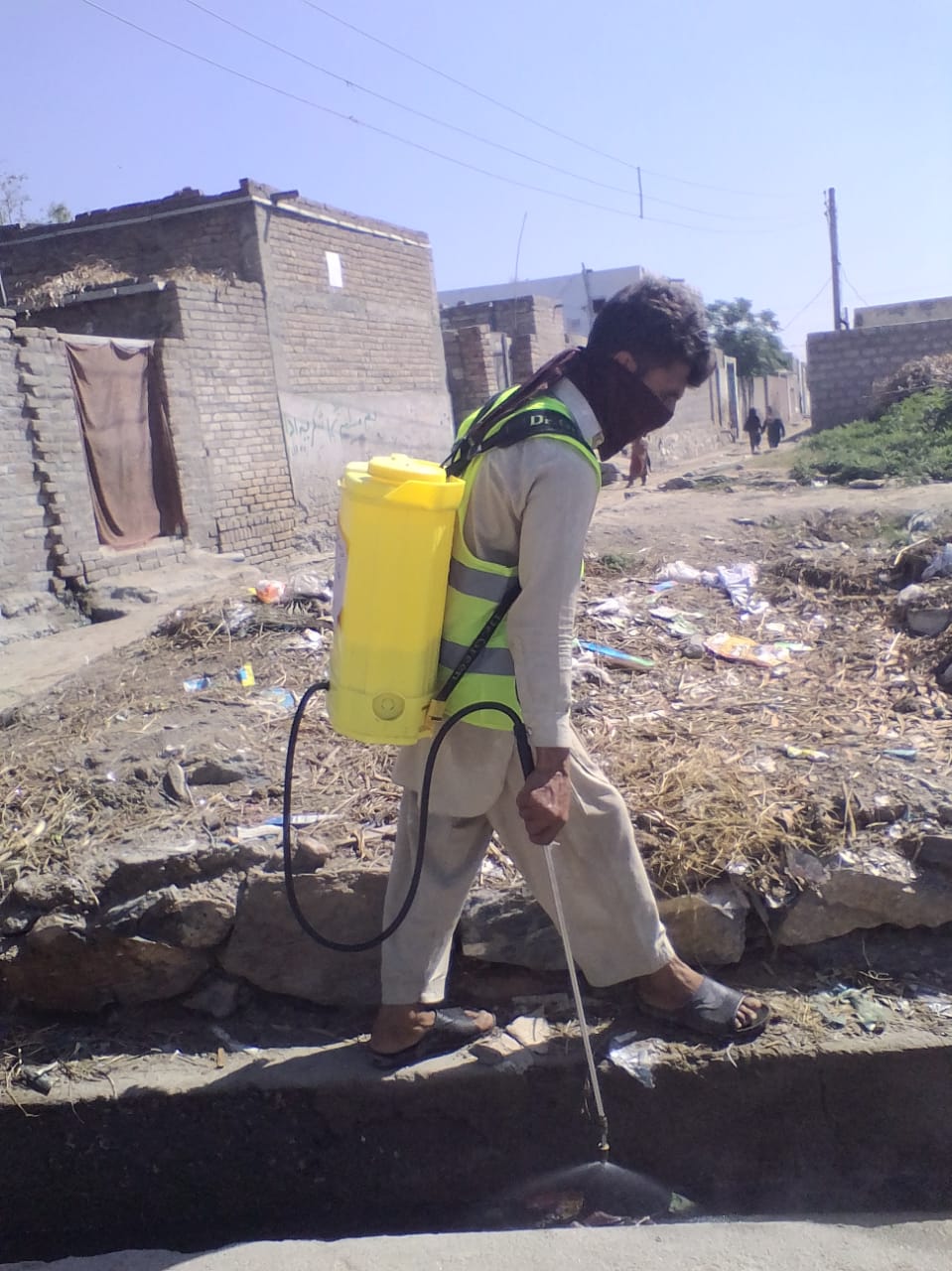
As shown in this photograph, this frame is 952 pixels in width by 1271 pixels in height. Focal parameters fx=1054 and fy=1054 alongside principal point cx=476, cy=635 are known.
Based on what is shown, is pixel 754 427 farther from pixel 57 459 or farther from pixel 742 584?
pixel 742 584

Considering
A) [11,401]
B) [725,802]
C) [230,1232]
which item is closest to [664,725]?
[725,802]

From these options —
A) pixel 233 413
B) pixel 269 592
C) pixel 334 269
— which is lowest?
pixel 269 592

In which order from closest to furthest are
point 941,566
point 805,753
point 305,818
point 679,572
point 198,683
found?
point 305,818 → point 805,753 → point 198,683 → point 941,566 → point 679,572

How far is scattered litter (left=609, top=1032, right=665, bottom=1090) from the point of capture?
2.54 meters

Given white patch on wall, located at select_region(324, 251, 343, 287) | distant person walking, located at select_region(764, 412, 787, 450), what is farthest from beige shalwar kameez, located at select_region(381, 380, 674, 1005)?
distant person walking, located at select_region(764, 412, 787, 450)

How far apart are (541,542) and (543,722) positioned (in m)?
0.37

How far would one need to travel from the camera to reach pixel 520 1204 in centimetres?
255

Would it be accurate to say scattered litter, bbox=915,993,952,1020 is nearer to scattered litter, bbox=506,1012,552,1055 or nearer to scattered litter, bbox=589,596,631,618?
scattered litter, bbox=506,1012,552,1055

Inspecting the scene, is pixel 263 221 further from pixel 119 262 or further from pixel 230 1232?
pixel 230 1232

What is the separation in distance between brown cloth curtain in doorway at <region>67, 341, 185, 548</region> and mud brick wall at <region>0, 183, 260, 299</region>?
2361mm

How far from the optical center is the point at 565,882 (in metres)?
2.49

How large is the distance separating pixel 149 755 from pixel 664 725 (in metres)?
1.86

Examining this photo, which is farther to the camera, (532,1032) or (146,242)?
(146,242)

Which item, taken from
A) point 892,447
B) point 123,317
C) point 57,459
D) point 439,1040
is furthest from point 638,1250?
point 892,447
